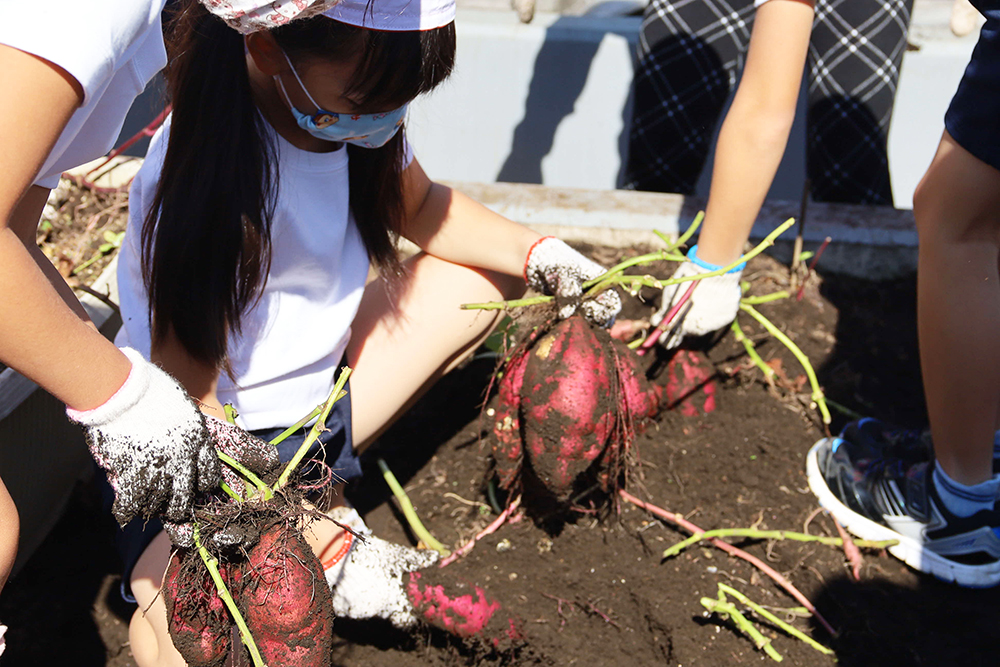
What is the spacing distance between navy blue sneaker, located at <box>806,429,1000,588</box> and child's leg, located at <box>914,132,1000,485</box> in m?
0.16

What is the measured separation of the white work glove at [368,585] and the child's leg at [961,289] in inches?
38.8

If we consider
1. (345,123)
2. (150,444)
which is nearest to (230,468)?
(150,444)

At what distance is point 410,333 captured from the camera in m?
1.45

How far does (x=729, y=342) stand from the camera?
6.06 feet

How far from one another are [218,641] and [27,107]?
694 millimetres

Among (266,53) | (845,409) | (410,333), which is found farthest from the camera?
(845,409)

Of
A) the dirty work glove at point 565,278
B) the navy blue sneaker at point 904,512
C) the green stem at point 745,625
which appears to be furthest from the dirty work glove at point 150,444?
the navy blue sneaker at point 904,512

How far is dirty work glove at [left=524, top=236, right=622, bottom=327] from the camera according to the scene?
1.37 metres

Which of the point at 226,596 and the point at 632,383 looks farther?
the point at 632,383

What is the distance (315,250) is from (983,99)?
1.05 metres

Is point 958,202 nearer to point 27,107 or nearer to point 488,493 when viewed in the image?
point 488,493

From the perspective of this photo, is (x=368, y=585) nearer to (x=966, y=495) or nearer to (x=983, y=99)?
(x=966, y=495)

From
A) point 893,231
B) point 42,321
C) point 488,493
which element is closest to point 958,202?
point 893,231

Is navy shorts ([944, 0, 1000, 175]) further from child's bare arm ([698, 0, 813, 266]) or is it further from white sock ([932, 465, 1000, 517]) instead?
white sock ([932, 465, 1000, 517])
